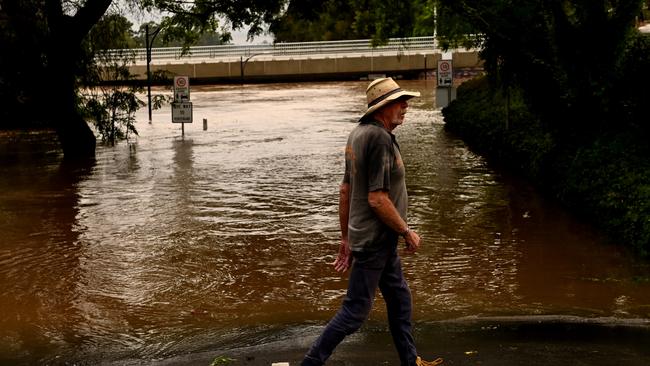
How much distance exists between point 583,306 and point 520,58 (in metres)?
7.17

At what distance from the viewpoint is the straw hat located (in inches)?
193

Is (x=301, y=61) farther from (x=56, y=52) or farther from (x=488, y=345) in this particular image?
(x=488, y=345)

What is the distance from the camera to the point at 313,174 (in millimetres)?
16156

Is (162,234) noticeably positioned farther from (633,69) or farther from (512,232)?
(633,69)

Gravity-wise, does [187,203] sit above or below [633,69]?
below

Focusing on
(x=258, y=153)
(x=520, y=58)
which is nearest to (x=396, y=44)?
(x=258, y=153)

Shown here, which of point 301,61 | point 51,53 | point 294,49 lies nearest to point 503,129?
point 51,53

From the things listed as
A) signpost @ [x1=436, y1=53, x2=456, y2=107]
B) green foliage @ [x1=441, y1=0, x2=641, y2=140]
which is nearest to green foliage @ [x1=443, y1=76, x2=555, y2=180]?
green foliage @ [x1=441, y1=0, x2=641, y2=140]

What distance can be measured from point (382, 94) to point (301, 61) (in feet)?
190

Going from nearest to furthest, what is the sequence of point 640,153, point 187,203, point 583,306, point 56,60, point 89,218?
1. point 583,306
2. point 640,153
3. point 89,218
4. point 187,203
5. point 56,60

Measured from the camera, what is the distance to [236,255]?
382 inches

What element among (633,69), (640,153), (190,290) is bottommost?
(190,290)

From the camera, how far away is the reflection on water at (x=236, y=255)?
718 centimetres

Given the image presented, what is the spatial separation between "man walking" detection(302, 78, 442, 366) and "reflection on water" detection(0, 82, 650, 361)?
5.50ft
